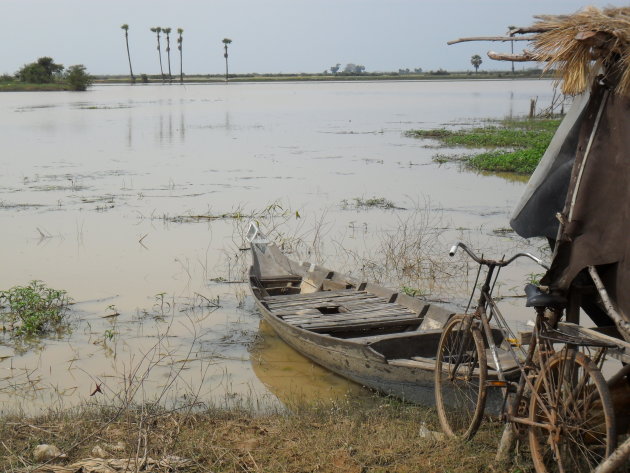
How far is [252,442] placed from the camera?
477 centimetres

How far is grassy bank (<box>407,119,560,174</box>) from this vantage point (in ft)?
61.7

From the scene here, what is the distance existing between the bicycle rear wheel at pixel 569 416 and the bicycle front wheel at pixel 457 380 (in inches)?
29.1

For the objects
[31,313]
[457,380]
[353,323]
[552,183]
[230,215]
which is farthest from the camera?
[230,215]

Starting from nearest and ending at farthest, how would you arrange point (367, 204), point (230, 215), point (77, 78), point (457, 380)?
point (457, 380)
point (230, 215)
point (367, 204)
point (77, 78)

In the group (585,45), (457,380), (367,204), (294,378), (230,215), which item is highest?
(585,45)

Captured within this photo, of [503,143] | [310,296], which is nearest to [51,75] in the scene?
[503,143]

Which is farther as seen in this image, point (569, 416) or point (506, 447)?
point (506, 447)

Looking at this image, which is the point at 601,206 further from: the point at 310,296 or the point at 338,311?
the point at 310,296

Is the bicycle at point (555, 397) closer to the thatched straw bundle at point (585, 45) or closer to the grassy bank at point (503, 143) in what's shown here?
the thatched straw bundle at point (585, 45)

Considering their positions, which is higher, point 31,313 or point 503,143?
point 503,143

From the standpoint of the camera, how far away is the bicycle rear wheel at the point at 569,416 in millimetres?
3650

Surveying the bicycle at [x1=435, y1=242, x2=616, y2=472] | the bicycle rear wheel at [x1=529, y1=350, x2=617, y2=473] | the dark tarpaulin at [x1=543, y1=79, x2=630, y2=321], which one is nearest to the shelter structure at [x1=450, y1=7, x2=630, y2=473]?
the dark tarpaulin at [x1=543, y1=79, x2=630, y2=321]

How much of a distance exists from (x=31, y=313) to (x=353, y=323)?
11.7ft

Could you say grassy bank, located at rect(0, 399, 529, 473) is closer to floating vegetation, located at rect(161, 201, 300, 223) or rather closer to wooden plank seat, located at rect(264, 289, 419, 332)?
wooden plank seat, located at rect(264, 289, 419, 332)
